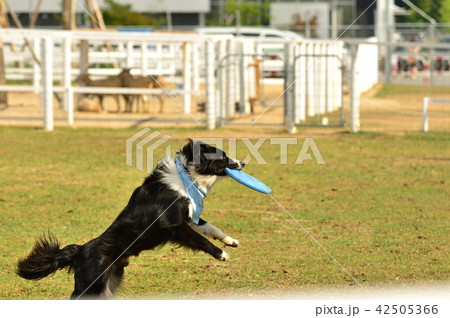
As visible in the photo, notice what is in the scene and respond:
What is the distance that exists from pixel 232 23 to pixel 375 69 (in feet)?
68.4

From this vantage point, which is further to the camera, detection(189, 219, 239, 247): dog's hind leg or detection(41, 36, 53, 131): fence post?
detection(41, 36, 53, 131): fence post

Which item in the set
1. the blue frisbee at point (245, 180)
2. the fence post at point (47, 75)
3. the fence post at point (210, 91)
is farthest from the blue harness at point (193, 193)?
the fence post at point (47, 75)

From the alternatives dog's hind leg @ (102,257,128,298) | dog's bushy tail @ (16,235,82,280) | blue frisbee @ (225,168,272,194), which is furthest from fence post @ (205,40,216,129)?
dog's bushy tail @ (16,235,82,280)

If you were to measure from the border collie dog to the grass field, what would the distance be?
0.37 m

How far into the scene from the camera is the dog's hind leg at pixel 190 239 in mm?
5629

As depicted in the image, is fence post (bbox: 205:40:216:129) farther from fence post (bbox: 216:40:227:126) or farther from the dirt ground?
the dirt ground

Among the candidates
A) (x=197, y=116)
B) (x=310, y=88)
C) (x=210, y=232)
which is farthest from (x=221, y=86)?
(x=210, y=232)

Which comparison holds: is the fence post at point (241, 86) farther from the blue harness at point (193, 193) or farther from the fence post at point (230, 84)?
the blue harness at point (193, 193)

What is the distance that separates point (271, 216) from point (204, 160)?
3068 mm

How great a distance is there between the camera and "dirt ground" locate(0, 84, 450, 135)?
59.0ft

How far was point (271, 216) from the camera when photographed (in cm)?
881

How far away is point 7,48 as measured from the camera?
3045 cm

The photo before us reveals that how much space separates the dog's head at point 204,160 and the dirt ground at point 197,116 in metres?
9.50

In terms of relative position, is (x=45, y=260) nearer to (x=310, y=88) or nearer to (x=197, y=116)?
(x=197, y=116)
